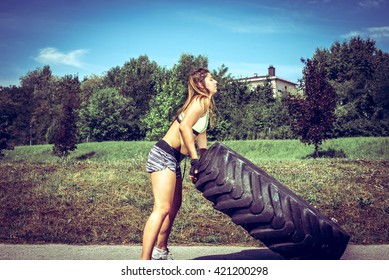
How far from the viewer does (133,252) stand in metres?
4.41

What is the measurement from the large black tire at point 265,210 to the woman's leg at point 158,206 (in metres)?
0.29

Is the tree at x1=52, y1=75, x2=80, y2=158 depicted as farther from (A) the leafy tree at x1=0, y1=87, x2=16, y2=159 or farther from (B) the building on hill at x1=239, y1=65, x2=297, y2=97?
(B) the building on hill at x1=239, y1=65, x2=297, y2=97

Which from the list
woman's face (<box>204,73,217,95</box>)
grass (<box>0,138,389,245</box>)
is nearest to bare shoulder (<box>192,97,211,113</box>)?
woman's face (<box>204,73,217,95</box>)

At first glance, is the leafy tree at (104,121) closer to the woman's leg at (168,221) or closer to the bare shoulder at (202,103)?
the woman's leg at (168,221)

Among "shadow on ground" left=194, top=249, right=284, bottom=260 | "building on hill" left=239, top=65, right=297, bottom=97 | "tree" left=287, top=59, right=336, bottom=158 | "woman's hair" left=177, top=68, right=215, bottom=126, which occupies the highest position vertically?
"building on hill" left=239, top=65, right=297, bottom=97

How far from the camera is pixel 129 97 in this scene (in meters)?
39.3

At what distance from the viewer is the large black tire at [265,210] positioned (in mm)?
3252

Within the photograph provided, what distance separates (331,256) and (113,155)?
58.1 ft

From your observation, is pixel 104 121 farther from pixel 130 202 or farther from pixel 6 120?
pixel 130 202

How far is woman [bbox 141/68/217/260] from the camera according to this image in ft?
11.2

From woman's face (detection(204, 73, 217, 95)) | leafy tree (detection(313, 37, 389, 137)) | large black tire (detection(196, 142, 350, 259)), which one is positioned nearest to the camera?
large black tire (detection(196, 142, 350, 259))

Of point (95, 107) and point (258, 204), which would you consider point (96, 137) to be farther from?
point (258, 204)

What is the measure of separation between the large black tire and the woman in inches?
9.4
